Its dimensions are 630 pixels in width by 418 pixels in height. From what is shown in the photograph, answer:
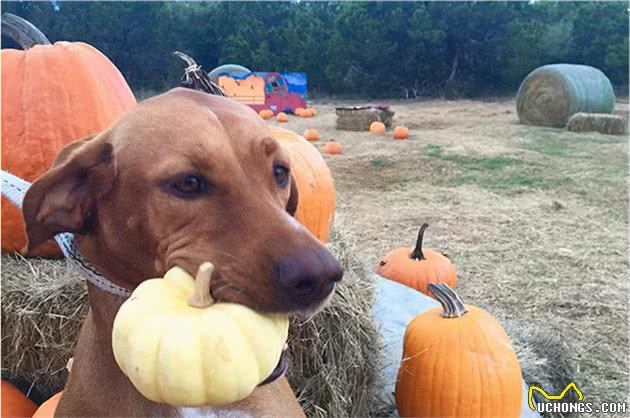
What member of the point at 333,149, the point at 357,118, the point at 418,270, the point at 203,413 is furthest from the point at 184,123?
the point at 357,118

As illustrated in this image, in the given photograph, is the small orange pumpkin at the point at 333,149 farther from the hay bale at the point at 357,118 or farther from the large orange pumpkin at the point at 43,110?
the large orange pumpkin at the point at 43,110

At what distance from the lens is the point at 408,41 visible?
854 inches

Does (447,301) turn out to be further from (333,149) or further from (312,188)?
(333,149)

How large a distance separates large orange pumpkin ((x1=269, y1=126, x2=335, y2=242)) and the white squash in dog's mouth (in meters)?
1.63

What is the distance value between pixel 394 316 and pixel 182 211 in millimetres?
2486

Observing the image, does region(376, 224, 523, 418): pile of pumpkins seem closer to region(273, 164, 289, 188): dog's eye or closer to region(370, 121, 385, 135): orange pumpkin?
region(273, 164, 289, 188): dog's eye

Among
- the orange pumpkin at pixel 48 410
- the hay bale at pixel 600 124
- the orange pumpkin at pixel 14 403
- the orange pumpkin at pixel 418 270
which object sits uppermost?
the orange pumpkin at pixel 48 410

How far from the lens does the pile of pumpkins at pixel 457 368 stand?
9.19 feet

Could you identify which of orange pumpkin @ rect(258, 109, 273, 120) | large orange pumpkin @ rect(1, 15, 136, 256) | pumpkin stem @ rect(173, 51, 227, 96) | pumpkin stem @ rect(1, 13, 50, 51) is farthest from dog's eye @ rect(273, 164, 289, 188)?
orange pumpkin @ rect(258, 109, 273, 120)

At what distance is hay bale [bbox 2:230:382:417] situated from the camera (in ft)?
8.30

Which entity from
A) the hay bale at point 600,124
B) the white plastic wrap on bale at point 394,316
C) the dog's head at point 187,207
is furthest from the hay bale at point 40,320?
the hay bale at point 600,124

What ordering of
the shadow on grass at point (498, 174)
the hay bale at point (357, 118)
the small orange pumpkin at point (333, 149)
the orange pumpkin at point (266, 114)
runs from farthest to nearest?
1. the orange pumpkin at point (266, 114)
2. the hay bale at point (357, 118)
3. the small orange pumpkin at point (333, 149)
4. the shadow on grass at point (498, 174)

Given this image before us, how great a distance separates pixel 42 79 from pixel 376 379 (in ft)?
7.25

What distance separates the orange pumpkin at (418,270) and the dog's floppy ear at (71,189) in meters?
3.21
